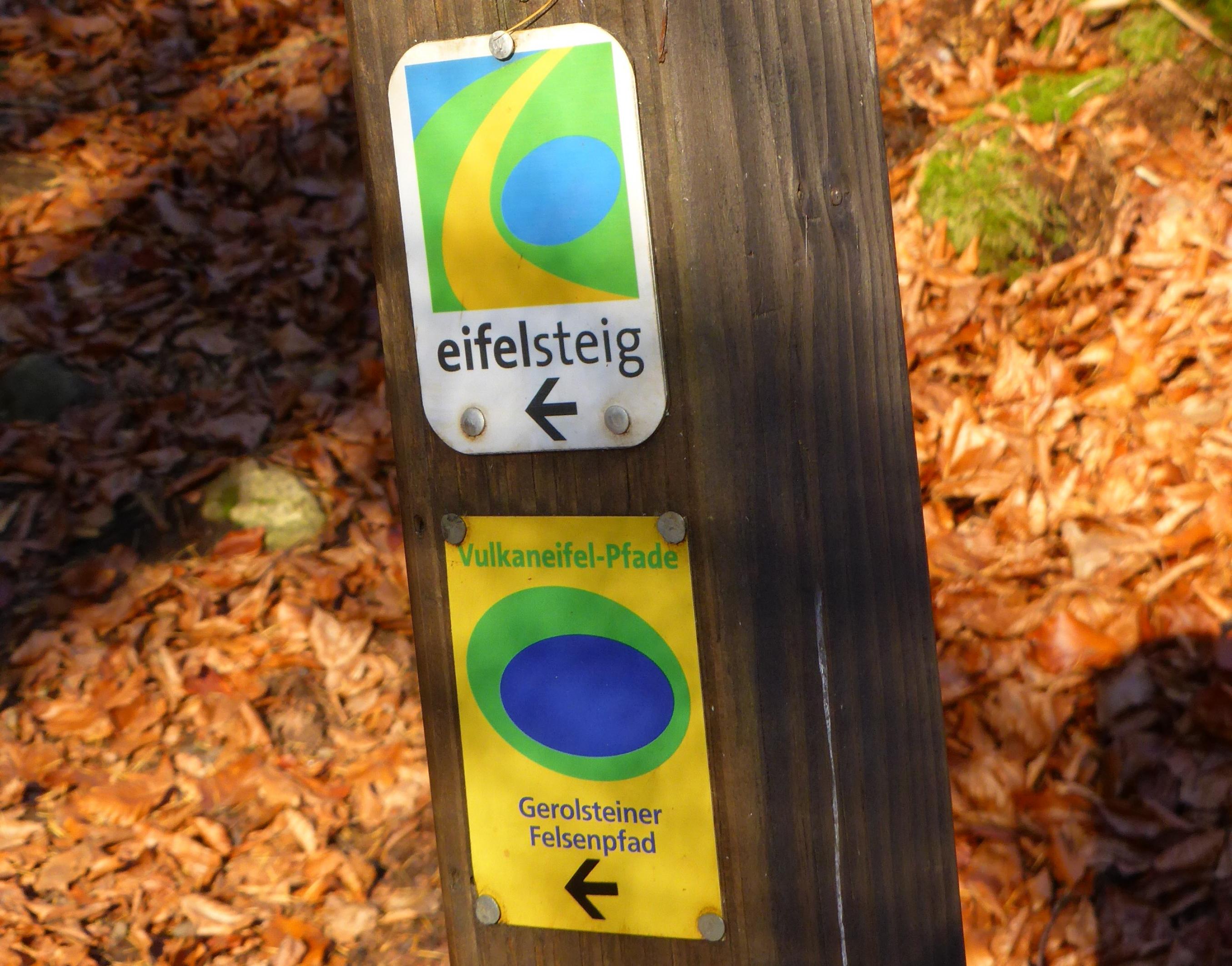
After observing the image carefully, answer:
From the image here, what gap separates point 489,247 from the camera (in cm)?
119

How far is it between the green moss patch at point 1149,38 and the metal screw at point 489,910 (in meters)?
3.32

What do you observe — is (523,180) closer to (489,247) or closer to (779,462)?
(489,247)

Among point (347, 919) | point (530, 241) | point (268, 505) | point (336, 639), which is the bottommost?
point (347, 919)

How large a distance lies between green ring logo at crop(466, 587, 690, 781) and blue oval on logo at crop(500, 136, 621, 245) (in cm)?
42

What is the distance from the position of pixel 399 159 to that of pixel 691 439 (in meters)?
0.48

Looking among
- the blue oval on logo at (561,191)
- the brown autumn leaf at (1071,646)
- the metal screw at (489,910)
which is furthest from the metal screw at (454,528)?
the brown autumn leaf at (1071,646)

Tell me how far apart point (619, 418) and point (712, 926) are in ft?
2.03

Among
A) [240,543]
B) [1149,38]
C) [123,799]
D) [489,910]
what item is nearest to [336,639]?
[240,543]

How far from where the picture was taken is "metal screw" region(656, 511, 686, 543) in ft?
3.87

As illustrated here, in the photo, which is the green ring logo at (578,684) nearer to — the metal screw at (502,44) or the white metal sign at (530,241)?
the white metal sign at (530,241)

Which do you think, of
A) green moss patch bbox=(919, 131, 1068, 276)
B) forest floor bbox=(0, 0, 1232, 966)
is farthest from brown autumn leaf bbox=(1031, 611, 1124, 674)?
green moss patch bbox=(919, 131, 1068, 276)

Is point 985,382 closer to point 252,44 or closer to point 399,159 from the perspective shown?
point 399,159

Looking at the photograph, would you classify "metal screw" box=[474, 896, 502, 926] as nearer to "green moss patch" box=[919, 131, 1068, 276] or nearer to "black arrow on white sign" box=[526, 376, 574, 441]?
"black arrow on white sign" box=[526, 376, 574, 441]

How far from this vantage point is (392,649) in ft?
10.8
